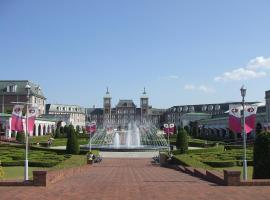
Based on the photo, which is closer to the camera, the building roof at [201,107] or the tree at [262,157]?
the tree at [262,157]

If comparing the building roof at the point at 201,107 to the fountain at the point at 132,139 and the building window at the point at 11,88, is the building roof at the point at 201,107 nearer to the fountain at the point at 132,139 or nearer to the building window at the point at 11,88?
the building window at the point at 11,88

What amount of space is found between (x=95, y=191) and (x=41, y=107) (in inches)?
3942

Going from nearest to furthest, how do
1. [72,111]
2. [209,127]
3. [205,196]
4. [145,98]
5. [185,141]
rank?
1. [205,196]
2. [185,141]
3. [209,127]
4. [72,111]
5. [145,98]

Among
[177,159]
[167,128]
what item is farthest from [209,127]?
[177,159]

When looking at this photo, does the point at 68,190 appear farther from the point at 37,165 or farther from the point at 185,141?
the point at 185,141

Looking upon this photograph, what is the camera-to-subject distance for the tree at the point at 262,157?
50.5 ft

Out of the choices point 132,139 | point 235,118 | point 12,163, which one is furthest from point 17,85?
point 235,118

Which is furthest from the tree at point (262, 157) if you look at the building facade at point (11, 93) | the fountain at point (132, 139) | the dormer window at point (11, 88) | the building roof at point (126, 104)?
the building roof at point (126, 104)

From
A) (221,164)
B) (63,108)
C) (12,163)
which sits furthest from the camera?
(63,108)

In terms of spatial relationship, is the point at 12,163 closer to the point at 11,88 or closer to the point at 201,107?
the point at 11,88

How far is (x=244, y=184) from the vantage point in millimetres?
14297

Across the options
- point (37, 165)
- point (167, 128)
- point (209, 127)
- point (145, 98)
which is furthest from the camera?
point (145, 98)

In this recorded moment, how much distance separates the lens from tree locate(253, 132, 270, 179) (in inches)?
606

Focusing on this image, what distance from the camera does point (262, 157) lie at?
608 inches
